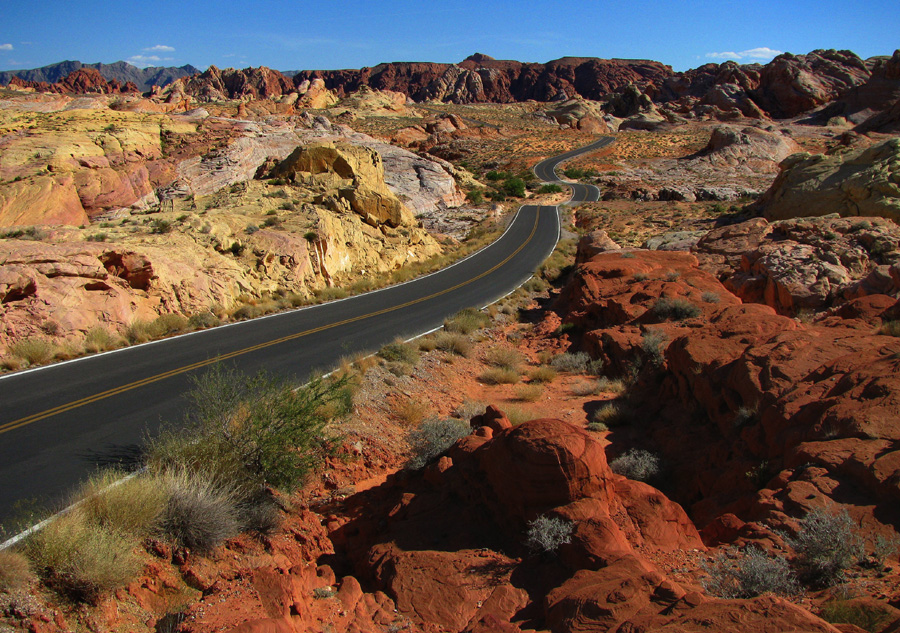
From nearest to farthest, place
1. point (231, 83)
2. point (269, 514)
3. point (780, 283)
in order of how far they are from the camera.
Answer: point (269, 514) → point (780, 283) → point (231, 83)

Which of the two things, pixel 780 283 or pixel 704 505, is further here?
pixel 780 283

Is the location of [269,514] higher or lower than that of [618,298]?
lower

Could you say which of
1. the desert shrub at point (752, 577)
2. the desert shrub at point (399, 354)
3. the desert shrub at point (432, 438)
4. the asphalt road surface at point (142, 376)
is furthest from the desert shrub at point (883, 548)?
the desert shrub at point (399, 354)

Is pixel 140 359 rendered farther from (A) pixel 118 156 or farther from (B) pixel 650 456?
(A) pixel 118 156

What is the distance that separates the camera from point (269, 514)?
6.29 meters

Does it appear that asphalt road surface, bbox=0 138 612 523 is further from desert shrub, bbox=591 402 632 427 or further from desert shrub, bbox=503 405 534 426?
desert shrub, bbox=591 402 632 427

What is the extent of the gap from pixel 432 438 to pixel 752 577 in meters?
4.96

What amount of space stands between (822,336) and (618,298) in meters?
7.35

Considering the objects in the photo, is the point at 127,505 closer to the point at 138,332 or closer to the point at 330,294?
the point at 138,332

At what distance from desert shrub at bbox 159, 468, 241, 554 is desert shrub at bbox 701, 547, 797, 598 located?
4.81 meters

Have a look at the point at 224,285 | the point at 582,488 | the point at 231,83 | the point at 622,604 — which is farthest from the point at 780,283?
the point at 231,83

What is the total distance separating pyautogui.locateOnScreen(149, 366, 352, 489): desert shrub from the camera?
262 inches

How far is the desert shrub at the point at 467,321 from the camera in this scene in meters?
16.1

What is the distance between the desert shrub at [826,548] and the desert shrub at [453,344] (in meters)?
10.0
